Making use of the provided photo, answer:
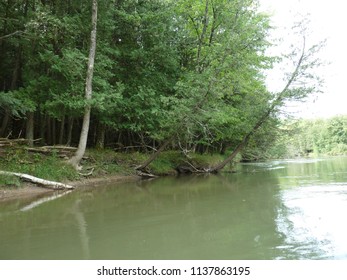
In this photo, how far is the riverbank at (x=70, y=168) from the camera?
10301mm

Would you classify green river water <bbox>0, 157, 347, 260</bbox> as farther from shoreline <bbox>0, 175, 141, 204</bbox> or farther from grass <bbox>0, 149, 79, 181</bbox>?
grass <bbox>0, 149, 79, 181</bbox>

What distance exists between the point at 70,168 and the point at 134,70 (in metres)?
6.63

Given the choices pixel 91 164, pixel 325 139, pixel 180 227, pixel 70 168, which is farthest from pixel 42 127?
pixel 325 139

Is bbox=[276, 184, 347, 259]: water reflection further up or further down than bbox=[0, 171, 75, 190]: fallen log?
further down

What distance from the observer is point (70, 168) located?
12625mm

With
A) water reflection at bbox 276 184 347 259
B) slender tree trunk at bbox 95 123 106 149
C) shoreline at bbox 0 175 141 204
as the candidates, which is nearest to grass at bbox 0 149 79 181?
shoreline at bbox 0 175 141 204

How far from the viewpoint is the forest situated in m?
12.7

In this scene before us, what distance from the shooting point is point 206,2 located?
1730cm

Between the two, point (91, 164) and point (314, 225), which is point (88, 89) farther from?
point (314, 225)

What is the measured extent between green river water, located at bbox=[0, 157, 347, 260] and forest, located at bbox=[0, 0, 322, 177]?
16.1 feet

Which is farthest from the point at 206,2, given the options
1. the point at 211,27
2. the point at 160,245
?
the point at 160,245

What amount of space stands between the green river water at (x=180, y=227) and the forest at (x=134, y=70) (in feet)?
16.1

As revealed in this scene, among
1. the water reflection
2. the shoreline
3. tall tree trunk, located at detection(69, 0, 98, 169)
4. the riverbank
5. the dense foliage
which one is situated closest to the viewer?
the water reflection

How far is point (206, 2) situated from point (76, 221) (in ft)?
48.9
